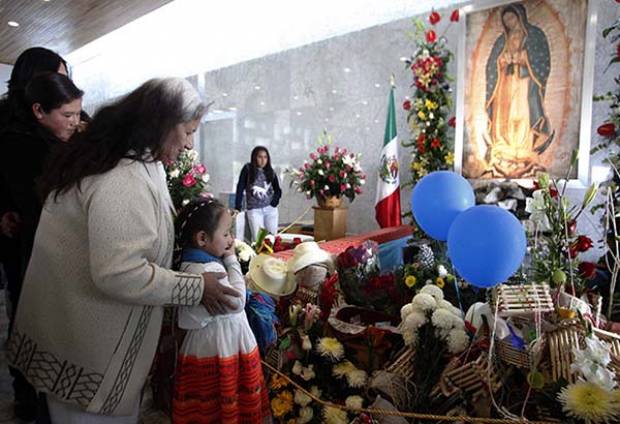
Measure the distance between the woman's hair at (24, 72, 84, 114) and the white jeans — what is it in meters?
4.01

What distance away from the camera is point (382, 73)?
6.16m

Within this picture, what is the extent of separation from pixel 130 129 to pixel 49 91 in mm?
837

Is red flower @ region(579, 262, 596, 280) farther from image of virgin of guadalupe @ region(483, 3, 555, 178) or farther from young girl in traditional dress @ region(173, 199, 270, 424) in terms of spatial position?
image of virgin of guadalupe @ region(483, 3, 555, 178)

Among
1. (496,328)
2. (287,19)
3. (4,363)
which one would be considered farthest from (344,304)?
(287,19)

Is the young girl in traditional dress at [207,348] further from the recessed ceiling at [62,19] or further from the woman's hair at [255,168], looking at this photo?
the recessed ceiling at [62,19]

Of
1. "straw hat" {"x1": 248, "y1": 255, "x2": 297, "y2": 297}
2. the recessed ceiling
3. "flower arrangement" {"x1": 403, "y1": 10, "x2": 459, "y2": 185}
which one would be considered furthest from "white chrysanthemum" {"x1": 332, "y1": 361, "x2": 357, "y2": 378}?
the recessed ceiling

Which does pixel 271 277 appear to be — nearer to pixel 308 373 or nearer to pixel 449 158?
pixel 308 373

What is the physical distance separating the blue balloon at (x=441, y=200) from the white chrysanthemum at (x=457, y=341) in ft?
2.91

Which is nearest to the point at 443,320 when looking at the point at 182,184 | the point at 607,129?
the point at 607,129

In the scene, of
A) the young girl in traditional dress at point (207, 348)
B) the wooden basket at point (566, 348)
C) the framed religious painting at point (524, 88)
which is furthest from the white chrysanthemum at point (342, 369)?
the framed religious painting at point (524, 88)

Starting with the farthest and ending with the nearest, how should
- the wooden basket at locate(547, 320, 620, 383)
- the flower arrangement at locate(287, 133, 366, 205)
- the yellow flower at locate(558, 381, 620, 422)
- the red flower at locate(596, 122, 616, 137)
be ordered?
the flower arrangement at locate(287, 133, 366, 205) < the red flower at locate(596, 122, 616, 137) < the wooden basket at locate(547, 320, 620, 383) < the yellow flower at locate(558, 381, 620, 422)

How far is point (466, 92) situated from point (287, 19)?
346 centimetres

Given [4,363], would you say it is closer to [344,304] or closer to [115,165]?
[344,304]

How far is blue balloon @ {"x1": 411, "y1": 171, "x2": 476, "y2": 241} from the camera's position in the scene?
8.20ft
